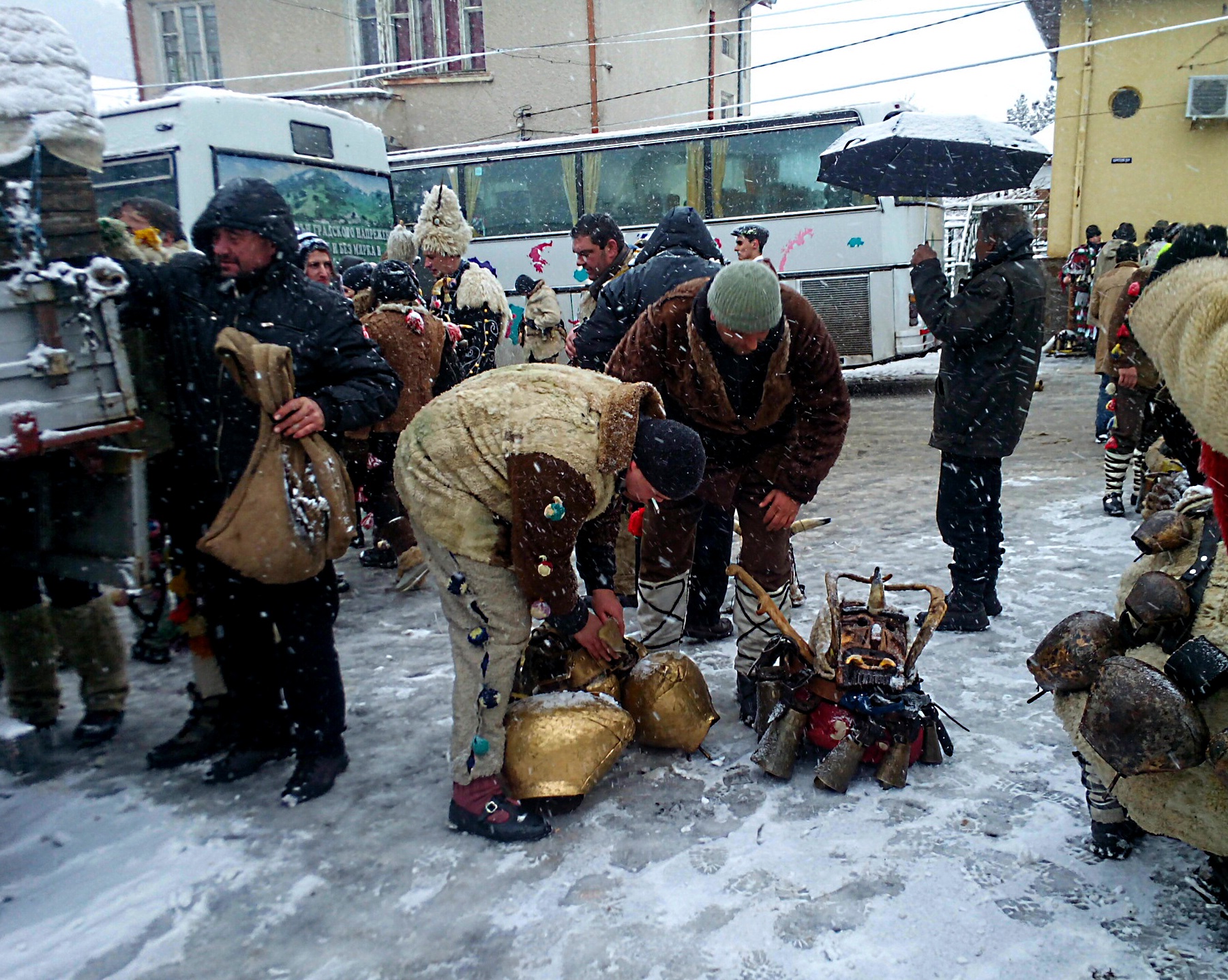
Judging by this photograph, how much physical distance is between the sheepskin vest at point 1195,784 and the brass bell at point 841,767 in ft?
2.74

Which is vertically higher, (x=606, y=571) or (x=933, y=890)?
(x=606, y=571)

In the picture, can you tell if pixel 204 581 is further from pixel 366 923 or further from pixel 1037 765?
pixel 1037 765

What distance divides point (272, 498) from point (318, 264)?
9.79 ft

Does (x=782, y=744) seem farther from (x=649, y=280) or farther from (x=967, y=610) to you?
(x=649, y=280)

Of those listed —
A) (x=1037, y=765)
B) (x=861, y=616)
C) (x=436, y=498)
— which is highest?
(x=436, y=498)

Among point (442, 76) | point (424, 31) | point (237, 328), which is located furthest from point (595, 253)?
point (424, 31)

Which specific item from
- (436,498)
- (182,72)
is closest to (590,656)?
(436,498)

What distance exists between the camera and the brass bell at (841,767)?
112 inches

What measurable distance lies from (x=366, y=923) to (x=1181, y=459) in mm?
2498

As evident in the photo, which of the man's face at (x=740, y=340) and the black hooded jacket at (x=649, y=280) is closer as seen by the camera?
the man's face at (x=740, y=340)

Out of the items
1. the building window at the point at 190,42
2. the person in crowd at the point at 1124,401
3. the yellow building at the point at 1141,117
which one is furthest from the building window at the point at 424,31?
the person in crowd at the point at 1124,401

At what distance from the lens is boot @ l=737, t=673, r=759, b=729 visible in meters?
3.36

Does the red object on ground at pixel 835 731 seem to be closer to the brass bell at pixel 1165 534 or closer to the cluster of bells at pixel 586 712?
the cluster of bells at pixel 586 712

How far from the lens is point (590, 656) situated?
310cm
